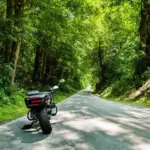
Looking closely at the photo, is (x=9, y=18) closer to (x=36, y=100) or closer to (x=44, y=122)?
(x=36, y=100)

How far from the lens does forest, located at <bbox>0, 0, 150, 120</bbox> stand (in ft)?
53.1

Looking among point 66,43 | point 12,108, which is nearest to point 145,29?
point 66,43

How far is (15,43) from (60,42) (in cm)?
1208

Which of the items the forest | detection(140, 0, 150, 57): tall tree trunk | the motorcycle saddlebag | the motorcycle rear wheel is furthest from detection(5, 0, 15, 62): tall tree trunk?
detection(140, 0, 150, 57): tall tree trunk

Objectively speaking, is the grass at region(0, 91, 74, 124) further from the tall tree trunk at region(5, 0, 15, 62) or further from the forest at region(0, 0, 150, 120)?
the tall tree trunk at region(5, 0, 15, 62)

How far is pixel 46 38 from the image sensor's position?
2658 cm

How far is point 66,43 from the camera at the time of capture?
30312 millimetres

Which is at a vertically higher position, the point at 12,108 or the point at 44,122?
the point at 44,122

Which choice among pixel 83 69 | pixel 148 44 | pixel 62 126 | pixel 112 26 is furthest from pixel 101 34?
pixel 62 126

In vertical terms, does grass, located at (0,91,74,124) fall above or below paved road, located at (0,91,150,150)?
below

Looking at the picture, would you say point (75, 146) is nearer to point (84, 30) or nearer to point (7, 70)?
point (7, 70)

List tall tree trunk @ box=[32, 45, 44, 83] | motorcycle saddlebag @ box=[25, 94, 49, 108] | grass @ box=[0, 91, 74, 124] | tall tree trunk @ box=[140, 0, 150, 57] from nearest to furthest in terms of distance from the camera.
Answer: motorcycle saddlebag @ box=[25, 94, 49, 108] → grass @ box=[0, 91, 74, 124] → tall tree trunk @ box=[140, 0, 150, 57] → tall tree trunk @ box=[32, 45, 44, 83]

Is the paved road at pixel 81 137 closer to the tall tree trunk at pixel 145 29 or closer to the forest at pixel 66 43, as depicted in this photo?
the forest at pixel 66 43

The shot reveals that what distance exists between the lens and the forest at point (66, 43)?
16.2 metres
